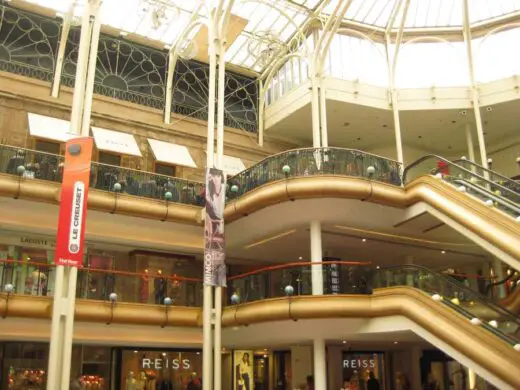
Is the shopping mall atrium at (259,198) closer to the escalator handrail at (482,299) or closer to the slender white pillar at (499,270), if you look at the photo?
the escalator handrail at (482,299)

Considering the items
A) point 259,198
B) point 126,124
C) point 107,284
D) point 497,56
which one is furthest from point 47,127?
point 497,56

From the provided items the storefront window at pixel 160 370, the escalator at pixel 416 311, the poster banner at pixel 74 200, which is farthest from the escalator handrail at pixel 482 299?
the storefront window at pixel 160 370

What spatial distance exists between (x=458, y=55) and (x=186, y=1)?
13.3 meters

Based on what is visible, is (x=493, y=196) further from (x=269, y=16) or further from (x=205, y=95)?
(x=269, y=16)

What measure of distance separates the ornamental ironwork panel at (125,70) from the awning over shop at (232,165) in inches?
152

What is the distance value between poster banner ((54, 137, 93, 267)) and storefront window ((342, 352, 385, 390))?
12.9 m

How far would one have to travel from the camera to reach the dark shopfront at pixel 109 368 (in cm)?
1956

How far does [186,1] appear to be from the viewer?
26.0 m

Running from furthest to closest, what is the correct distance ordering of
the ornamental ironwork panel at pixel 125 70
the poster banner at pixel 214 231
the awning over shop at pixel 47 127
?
the ornamental ironwork panel at pixel 125 70 < the awning over shop at pixel 47 127 < the poster banner at pixel 214 231

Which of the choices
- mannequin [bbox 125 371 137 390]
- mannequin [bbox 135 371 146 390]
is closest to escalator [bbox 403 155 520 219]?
mannequin [bbox 135 371 146 390]

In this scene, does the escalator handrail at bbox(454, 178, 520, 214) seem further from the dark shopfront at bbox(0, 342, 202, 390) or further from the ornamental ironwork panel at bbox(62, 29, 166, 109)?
the ornamental ironwork panel at bbox(62, 29, 166, 109)

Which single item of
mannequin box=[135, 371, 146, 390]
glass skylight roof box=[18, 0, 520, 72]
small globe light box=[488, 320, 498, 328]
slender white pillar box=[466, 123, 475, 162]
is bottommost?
mannequin box=[135, 371, 146, 390]

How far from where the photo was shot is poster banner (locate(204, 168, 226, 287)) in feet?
59.0

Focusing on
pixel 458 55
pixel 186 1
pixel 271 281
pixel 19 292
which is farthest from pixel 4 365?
pixel 458 55
